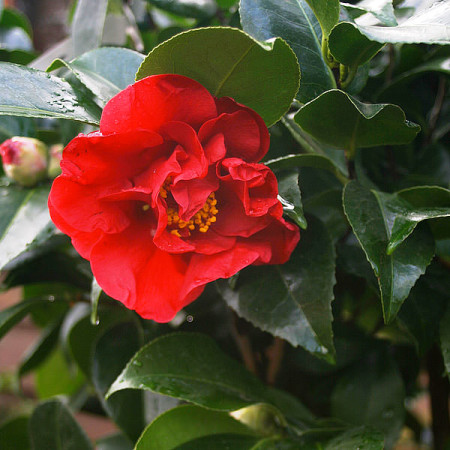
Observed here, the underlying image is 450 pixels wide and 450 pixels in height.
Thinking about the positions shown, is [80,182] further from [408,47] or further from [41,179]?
[408,47]

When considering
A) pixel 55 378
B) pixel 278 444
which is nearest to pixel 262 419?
pixel 278 444

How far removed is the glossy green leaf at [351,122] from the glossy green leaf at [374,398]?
0.31 meters

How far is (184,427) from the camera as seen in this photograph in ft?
1.62

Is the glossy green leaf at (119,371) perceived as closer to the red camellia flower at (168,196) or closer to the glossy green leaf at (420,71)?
the red camellia flower at (168,196)

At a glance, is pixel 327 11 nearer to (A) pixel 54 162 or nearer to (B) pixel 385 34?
(B) pixel 385 34

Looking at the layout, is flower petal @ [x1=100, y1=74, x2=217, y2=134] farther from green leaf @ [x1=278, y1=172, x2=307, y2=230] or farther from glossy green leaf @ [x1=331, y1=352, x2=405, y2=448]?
glossy green leaf @ [x1=331, y1=352, x2=405, y2=448]

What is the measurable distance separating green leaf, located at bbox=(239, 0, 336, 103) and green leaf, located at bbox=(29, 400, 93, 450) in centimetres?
53

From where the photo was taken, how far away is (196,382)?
0.50 meters

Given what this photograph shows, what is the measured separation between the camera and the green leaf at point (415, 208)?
38 centimetres

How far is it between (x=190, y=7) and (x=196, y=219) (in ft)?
1.29

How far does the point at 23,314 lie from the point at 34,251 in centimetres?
13

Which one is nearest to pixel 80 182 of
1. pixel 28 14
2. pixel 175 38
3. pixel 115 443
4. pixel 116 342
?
pixel 175 38

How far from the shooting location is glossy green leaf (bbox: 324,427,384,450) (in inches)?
17.3


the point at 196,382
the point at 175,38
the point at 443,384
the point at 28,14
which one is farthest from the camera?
the point at 28,14
